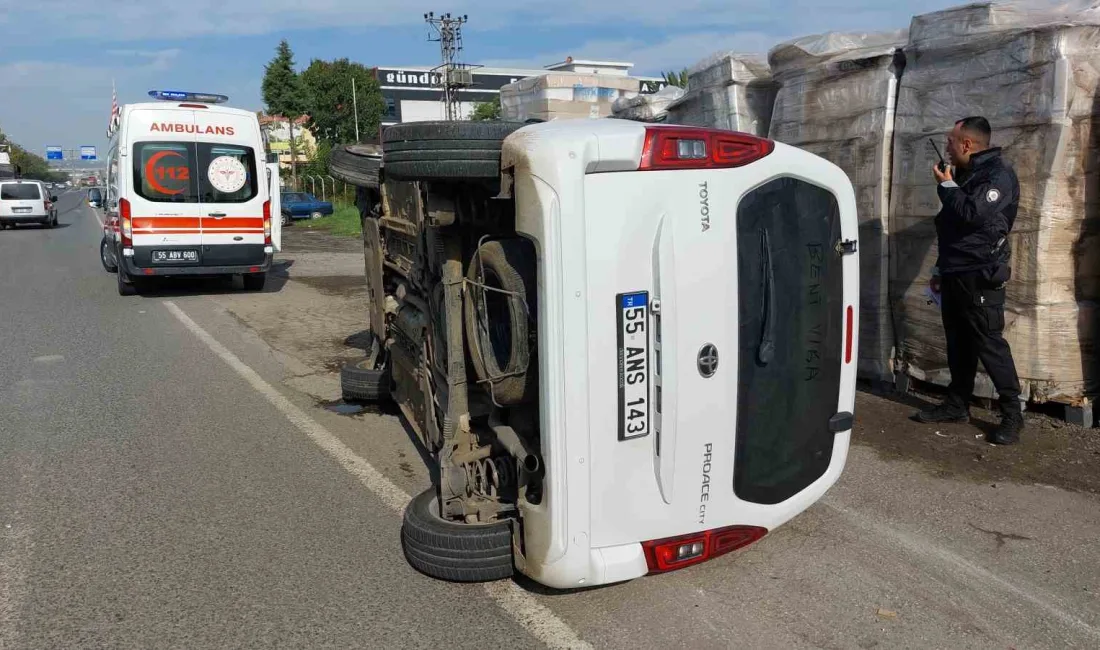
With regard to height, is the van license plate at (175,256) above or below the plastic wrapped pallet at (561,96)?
below

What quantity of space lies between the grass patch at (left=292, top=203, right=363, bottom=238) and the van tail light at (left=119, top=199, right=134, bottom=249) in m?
13.8

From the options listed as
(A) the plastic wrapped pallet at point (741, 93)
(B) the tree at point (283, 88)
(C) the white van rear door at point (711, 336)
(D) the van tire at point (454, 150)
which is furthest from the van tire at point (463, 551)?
(B) the tree at point (283, 88)

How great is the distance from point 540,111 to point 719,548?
36.0 feet

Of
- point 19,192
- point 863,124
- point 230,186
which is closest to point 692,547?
point 863,124

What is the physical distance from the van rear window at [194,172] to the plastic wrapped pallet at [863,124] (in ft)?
27.2

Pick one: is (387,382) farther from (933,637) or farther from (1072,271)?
(1072,271)

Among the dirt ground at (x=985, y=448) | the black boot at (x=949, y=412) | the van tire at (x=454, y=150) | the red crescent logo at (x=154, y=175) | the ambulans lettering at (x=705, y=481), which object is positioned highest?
the red crescent logo at (x=154, y=175)

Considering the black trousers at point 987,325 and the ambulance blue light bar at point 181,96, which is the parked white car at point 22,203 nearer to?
the ambulance blue light bar at point 181,96

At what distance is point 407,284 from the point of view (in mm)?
5254

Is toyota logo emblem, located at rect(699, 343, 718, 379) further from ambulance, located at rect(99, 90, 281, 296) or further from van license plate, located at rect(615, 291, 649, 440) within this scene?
ambulance, located at rect(99, 90, 281, 296)

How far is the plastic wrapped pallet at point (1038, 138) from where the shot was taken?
17.3 feet

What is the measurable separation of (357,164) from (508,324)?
119 inches

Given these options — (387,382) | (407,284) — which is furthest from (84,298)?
(407,284)

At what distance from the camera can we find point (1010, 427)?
5355mm
